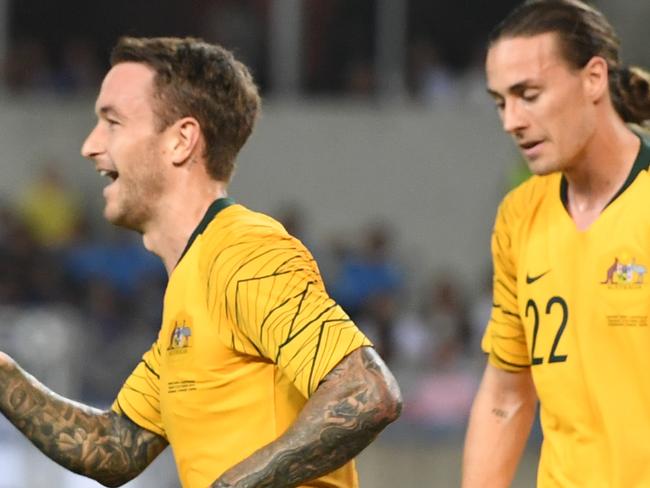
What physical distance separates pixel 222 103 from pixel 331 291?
7.36 metres

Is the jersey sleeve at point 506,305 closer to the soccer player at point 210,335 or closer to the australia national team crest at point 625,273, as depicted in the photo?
the australia national team crest at point 625,273

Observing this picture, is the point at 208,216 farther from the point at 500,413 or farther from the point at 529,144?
the point at 500,413

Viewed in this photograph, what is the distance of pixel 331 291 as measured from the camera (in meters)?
11.3

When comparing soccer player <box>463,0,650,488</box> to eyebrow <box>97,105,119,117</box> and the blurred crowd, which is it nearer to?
eyebrow <box>97,105,119,117</box>

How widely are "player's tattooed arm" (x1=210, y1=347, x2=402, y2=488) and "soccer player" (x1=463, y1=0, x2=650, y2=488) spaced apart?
27.6 inches

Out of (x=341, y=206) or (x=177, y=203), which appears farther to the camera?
(x=341, y=206)

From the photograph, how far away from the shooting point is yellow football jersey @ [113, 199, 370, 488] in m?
3.46

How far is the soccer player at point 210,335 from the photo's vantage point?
3.42m

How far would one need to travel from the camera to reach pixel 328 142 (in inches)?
514

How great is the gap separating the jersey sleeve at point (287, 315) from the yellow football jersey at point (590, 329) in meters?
0.70

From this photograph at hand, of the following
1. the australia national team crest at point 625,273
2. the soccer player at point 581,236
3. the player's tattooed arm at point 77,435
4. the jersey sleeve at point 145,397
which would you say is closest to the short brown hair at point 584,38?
the soccer player at point 581,236

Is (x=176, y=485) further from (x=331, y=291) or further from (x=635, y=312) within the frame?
(x=635, y=312)

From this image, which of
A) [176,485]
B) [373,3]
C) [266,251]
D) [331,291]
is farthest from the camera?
[373,3]

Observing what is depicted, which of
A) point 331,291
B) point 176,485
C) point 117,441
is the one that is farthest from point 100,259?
point 117,441
